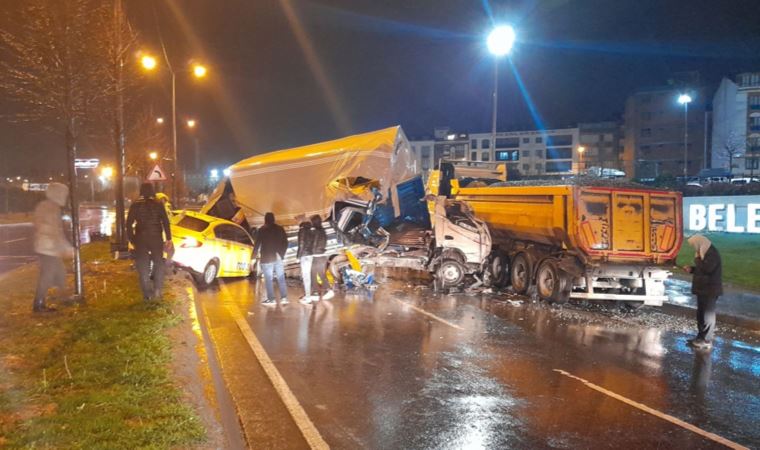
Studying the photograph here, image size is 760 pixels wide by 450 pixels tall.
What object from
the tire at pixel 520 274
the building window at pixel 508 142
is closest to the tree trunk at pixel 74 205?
the tire at pixel 520 274

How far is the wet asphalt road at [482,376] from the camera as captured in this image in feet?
17.6

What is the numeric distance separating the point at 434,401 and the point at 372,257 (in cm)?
794

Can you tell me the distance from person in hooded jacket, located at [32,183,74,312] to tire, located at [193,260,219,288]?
469cm

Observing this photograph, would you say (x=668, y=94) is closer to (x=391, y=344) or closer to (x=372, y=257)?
(x=372, y=257)

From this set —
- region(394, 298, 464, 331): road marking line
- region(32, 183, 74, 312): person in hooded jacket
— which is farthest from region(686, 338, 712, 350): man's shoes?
region(32, 183, 74, 312): person in hooded jacket

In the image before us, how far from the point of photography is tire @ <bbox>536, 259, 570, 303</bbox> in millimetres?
11969

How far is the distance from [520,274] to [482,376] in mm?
7125

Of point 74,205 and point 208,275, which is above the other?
point 74,205

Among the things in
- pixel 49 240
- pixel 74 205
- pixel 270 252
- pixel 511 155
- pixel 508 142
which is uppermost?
pixel 508 142

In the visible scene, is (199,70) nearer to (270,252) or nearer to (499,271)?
(270,252)

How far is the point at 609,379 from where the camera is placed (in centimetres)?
716

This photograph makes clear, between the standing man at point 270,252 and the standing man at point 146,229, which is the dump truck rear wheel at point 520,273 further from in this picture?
the standing man at point 146,229

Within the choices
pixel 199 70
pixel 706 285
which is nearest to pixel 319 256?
pixel 706 285

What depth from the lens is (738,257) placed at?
59.4 feet
